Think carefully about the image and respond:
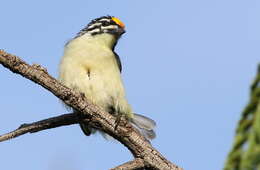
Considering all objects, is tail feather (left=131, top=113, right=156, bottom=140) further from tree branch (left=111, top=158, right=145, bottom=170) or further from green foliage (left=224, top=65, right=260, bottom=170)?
green foliage (left=224, top=65, right=260, bottom=170)

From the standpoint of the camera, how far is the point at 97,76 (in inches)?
241

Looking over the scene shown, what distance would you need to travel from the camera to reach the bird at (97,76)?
19.8 ft

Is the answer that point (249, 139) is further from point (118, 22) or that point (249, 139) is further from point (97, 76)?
point (118, 22)

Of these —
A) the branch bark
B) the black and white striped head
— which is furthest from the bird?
the branch bark

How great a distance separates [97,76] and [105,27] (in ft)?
5.03

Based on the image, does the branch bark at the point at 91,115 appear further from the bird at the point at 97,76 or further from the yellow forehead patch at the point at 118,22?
the yellow forehead patch at the point at 118,22

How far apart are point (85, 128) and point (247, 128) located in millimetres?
6055

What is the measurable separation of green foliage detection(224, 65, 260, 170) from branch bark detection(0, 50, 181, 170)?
327 centimetres

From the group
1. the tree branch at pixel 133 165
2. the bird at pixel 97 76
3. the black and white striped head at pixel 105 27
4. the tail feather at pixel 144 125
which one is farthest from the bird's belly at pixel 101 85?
the tree branch at pixel 133 165

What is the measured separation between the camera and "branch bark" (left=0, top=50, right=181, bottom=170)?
385cm

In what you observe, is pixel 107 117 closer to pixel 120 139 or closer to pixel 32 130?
pixel 120 139

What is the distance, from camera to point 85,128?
21.2 feet

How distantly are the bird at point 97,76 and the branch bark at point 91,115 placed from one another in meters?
1.44

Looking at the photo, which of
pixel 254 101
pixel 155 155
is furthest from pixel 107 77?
pixel 254 101
